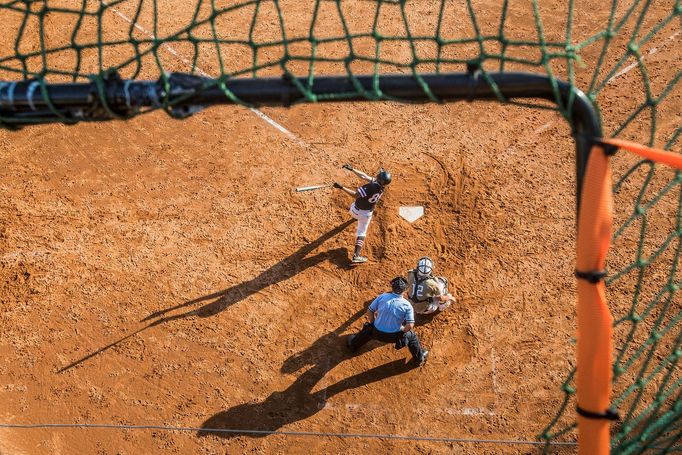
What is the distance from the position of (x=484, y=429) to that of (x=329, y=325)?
266cm

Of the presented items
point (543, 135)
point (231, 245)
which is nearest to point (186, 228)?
point (231, 245)

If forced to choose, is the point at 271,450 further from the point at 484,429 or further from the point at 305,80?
the point at 305,80

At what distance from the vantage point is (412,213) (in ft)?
38.2

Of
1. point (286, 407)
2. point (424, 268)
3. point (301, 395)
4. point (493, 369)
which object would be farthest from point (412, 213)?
point (286, 407)

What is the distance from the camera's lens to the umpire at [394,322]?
30.5 feet

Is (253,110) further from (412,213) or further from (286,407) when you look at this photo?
(286,407)

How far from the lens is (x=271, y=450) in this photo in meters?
9.31

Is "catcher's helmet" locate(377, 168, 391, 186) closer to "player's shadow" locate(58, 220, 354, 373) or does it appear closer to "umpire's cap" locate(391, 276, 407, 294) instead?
"player's shadow" locate(58, 220, 354, 373)

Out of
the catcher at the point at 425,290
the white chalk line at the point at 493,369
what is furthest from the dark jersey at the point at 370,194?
the white chalk line at the point at 493,369

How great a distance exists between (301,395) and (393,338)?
1.54m

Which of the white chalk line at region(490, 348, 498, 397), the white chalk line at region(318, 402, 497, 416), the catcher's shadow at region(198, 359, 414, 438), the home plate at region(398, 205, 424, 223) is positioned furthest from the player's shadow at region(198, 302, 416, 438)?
the home plate at region(398, 205, 424, 223)

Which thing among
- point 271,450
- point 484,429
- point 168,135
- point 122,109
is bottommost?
point 271,450

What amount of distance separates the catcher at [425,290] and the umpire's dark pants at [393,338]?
54 centimetres

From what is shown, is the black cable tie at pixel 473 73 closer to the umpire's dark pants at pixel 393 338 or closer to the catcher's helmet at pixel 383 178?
the umpire's dark pants at pixel 393 338
